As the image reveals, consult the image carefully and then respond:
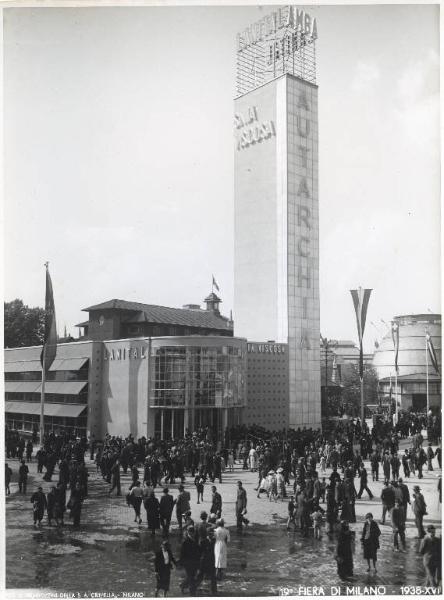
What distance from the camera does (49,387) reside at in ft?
164

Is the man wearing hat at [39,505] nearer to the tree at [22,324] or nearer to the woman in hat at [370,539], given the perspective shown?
the woman in hat at [370,539]

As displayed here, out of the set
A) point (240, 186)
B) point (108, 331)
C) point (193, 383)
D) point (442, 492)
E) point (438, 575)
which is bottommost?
point (438, 575)

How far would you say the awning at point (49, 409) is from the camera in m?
46.8

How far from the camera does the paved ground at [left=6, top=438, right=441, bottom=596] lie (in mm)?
17062

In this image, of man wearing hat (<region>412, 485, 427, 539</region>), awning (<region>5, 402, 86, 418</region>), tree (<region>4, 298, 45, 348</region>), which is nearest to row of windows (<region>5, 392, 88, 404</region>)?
awning (<region>5, 402, 86, 418</region>)

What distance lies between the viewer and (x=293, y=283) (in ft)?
173

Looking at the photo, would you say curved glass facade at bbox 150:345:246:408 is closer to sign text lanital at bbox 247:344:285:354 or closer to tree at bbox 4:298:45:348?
sign text lanital at bbox 247:344:285:354

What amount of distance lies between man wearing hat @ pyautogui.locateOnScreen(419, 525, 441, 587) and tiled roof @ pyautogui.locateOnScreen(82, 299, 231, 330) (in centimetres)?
3874

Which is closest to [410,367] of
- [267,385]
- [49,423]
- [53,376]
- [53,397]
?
[267,385]

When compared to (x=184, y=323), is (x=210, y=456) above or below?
below

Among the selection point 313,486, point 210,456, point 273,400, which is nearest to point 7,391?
point 273,400

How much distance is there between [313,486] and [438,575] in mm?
5586

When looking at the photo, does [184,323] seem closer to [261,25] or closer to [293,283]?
[293,283]

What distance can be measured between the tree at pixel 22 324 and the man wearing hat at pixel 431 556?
6183 cm
